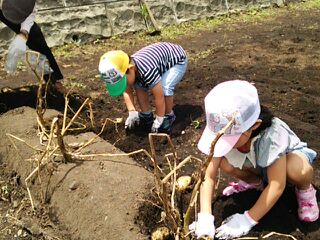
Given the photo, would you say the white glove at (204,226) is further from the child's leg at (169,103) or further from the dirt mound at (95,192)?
the child's leg at (169,103)

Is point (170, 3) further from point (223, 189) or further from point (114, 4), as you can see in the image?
point (223, 189)

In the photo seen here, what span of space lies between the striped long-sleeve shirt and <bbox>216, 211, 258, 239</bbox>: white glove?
1.41 m

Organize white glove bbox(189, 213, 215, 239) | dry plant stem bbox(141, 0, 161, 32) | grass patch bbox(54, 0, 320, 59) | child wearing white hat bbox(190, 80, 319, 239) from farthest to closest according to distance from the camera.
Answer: dry plant stem bbox(141, 0, 161, 32) → grass patch bbox(54, 0, 320, 59) → white glove bbox(189, 213, 215, 239) → child wearing white hat bbox(190, 80, 319, 239)

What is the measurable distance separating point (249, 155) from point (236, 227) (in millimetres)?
324

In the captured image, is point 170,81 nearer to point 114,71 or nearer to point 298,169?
point 114,71

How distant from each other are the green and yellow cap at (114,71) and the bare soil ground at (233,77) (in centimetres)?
38

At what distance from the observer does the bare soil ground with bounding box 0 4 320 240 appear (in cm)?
238

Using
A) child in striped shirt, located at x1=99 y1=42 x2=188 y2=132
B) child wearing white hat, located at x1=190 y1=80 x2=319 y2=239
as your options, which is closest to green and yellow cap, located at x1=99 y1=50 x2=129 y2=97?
child in striped shirt, located at x1=99 y1=42 x2=188 y2=132

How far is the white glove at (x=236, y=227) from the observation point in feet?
6.77

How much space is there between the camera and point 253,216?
2074 millimetres

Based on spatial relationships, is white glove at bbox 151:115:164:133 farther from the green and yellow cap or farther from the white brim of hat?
the white brim of hat

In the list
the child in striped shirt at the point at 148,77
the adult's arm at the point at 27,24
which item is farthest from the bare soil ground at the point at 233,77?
the adult's arm at the point at 27,24

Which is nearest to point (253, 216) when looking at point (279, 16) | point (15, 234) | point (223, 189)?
point (223, 189)

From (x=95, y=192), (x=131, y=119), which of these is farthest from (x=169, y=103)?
(x=95, y=192)
